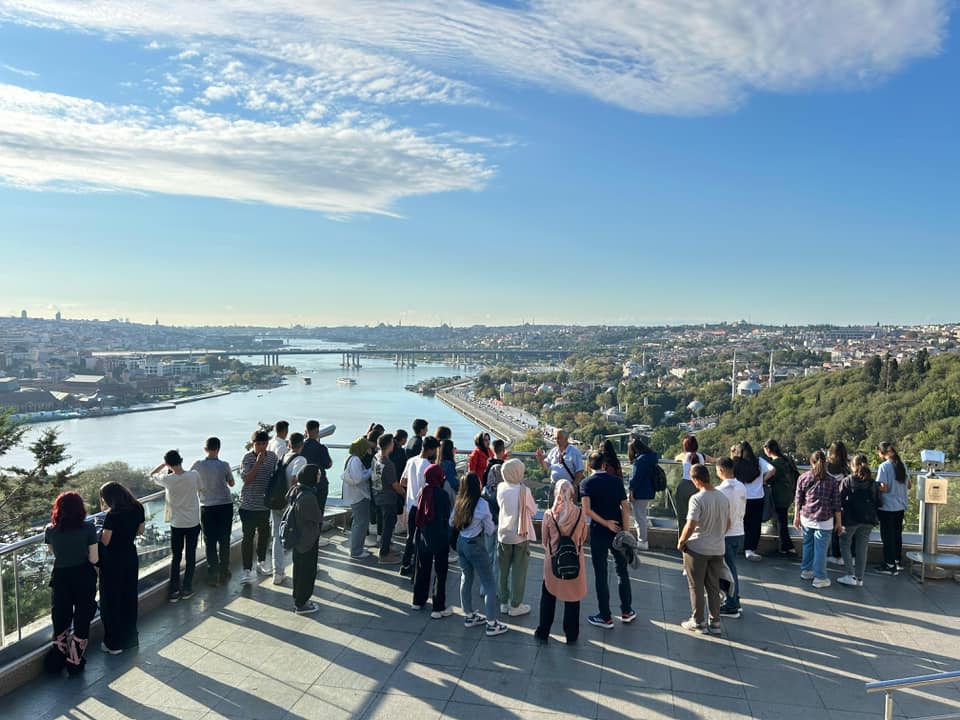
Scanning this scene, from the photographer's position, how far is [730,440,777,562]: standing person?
618 centimetres

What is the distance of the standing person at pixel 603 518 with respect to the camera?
15.7 ft

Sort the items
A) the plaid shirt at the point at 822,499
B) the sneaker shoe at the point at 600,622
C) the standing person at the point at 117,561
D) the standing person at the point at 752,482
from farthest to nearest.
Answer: the standing person at the point at 752,482 → the plaid shirt at the point at 822,499 → the sneaker shoe at the point at 600,622 → the standing person at the point at 117,561

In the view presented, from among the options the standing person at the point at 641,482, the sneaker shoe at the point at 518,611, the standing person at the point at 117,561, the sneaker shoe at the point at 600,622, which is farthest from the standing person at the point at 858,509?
the standing person at the point at 117,561

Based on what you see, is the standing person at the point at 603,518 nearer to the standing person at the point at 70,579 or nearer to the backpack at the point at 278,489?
the backpack at the point at 278,489

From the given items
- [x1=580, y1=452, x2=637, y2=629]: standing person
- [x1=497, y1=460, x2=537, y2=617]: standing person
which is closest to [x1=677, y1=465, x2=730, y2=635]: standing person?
[x1=580, y1=452, x2=637, y2=629]: standing person

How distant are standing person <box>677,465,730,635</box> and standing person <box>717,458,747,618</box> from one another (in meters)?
0.10

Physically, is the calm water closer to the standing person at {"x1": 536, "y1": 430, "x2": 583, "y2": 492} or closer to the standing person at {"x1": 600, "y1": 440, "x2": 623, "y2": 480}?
the standing person at {"x1": 536, "y1": 430, "x2": 583, "y2": 492}

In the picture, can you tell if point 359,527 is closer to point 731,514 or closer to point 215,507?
point 215,507

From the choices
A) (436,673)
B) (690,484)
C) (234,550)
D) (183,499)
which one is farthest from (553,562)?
(234,550)

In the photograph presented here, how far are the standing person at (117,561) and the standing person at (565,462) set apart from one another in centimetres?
329

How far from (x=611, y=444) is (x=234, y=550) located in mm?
3759

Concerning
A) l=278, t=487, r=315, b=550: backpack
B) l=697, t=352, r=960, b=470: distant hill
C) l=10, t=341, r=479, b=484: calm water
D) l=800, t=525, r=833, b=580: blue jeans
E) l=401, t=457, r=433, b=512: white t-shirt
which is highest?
l=401, t=457, r=433, b=512: white t-shirt

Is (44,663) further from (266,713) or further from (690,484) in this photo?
(690,484)

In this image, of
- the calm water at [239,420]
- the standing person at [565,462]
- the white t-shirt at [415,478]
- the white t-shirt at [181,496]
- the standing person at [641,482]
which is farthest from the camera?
the calm water at [239,420]
